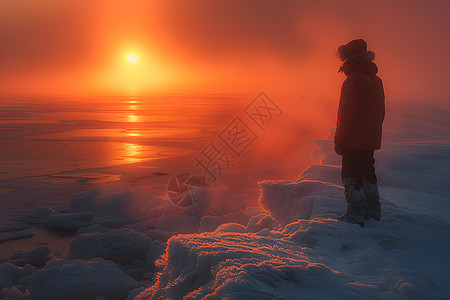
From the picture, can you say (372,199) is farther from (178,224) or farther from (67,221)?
(67,221)

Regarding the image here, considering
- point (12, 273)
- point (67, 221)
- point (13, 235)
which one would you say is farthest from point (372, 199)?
point (13, 235)

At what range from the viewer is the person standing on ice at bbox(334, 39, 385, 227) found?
3268 mm

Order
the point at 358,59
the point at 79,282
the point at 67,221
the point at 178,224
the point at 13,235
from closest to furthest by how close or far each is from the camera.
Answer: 1. the point at 358,59
2. the point at 79,282
3. the point at 13,235
4. the point at 178,224
5. the point at 67,221

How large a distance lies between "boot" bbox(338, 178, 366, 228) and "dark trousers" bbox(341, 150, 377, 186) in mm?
47

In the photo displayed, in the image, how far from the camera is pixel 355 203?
338 cm

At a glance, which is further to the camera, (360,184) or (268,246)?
(360,184)

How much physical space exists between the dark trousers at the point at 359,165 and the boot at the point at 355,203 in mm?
47

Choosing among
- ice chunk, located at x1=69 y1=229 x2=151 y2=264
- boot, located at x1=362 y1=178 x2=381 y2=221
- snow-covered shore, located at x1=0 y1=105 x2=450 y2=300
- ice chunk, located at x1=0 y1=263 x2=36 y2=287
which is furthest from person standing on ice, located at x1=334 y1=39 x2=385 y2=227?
ice chunk, located at x1=0 y1=263 x2=36 y2=287

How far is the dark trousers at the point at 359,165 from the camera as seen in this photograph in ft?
11.0

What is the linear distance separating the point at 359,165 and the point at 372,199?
36 cm

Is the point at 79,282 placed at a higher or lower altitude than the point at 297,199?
lower

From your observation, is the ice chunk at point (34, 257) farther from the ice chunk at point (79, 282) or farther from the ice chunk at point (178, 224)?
the ice chunk at point (178, 224)

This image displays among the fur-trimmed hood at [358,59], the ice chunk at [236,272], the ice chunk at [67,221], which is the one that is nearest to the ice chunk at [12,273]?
the ice chunk at [67,221]

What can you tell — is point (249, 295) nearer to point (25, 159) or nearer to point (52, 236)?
point (52, 236)
